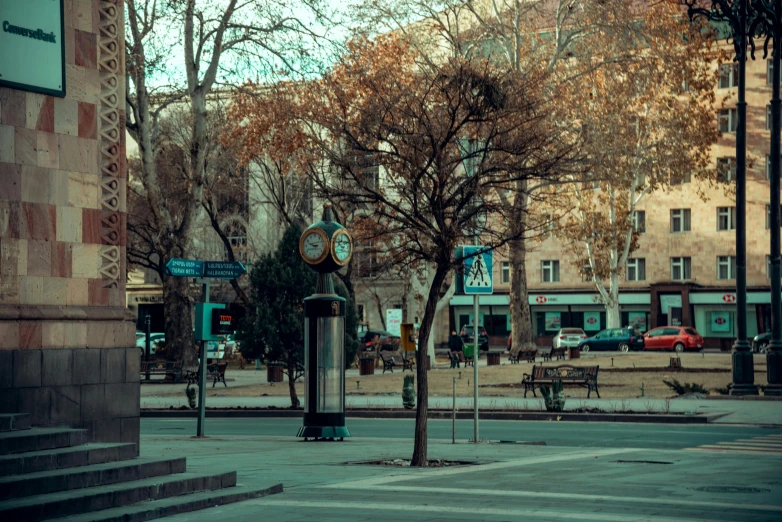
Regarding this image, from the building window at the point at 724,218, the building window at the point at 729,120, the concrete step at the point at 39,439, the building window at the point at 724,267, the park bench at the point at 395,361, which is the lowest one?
the park bench at the point at 395,361

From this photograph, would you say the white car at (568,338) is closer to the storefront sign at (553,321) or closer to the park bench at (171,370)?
the storefront sign at (553,321)

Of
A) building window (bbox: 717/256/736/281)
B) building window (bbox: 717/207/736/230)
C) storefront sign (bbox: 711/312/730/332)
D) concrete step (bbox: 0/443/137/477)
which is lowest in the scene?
concrete step (bbox: 0/443/137/477)

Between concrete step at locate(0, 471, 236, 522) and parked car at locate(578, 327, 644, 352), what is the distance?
56.3 meters

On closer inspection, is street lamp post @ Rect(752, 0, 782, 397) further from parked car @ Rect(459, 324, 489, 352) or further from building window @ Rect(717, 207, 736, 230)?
building window @ Rect(717, 207, 736, 230)

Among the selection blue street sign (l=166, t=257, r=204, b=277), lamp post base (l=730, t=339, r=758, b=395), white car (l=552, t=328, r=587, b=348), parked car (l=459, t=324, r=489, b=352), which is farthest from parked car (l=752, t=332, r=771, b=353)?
blue street sign (l=166, t=257, r=204, b=277)

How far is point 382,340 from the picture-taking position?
218 ft

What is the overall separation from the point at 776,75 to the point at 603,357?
22.9 meters

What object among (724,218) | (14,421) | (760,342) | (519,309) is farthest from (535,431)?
(724,218)

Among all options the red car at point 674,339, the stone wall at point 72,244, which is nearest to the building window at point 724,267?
the red car at point 674,339

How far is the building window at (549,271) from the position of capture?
80812 mm

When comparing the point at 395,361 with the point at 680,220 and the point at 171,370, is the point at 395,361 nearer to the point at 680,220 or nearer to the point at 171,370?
the point at 171,370

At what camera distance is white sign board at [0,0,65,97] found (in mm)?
12375

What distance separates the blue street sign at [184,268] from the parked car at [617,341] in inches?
1932

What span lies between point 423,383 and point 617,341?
52.3 m
